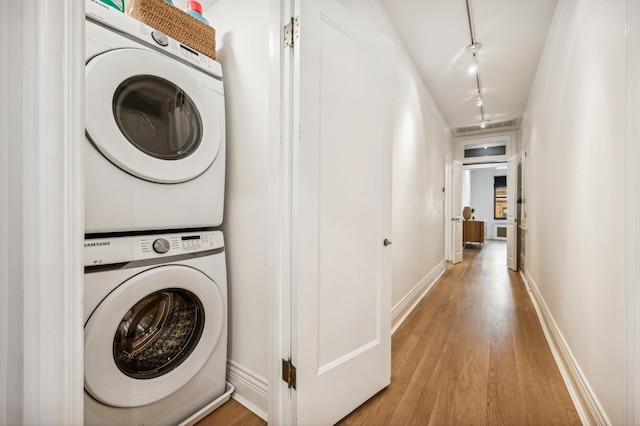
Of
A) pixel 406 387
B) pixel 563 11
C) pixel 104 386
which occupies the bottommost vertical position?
pixel 406 387

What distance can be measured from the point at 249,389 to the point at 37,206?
1365 mm

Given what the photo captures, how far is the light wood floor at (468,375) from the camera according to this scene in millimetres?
1387

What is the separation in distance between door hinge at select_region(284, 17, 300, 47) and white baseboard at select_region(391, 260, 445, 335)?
2.15 metres

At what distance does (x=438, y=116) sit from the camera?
14.2 ft

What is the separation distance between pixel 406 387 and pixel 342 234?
1.05 meters

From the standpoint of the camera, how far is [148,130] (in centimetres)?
121

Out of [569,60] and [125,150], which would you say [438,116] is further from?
[125,150]

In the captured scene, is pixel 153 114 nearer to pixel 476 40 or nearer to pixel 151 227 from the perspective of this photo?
pixel 151 227

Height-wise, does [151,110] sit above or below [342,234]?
above

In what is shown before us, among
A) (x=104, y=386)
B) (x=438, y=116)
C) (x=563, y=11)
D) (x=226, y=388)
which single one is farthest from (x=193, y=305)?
(x=438, y=116)

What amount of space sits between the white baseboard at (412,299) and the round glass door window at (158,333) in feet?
5.53

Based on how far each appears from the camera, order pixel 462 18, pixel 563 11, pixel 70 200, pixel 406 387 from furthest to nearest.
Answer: pixel 462 18, pixel 563 11, pixel 406 387, pixel 70 200

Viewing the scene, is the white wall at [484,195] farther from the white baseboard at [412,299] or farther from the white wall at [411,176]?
the white baseboard at [412,299]

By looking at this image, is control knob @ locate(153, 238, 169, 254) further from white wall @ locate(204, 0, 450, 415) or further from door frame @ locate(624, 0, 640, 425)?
door frame @ locate(624, 0, 640, 425)
